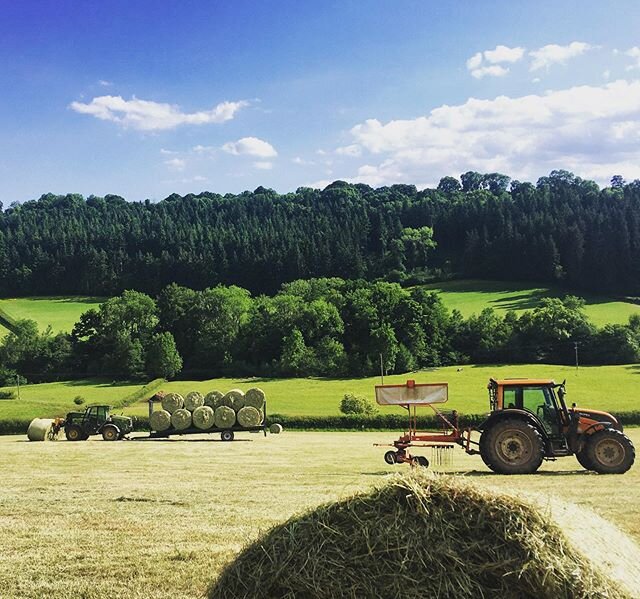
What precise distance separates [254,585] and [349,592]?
758 mm

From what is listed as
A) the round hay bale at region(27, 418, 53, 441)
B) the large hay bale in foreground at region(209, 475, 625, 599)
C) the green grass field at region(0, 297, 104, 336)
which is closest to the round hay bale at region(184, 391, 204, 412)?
the round hay bale at region(27, 418, 53, 441)

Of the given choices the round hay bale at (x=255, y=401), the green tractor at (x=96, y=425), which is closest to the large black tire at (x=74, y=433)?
the green tractor at (x=96, y=425)

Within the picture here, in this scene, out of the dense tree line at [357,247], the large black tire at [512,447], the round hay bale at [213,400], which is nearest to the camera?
the large black tire at [512,447]

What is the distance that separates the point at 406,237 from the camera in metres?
122

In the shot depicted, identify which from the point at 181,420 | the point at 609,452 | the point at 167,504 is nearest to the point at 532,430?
the point at 609,452

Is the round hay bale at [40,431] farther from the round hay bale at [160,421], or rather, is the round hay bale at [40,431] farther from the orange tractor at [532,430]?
the orange tractor at [532,430]

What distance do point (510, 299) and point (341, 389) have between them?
125ft

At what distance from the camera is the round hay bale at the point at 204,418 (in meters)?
32.0

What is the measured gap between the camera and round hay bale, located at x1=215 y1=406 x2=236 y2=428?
3198 cm

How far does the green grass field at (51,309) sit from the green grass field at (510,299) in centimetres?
4989

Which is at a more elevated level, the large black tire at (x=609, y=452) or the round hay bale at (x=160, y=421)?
the large black tire at (x=609, y=452)

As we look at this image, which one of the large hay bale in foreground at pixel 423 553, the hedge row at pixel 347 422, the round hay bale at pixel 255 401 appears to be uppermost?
the large hay bale in foreground at pixel 423 553

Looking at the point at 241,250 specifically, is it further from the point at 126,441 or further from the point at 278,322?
the point at 126,441

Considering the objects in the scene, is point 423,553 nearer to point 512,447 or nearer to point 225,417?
point 512,447
